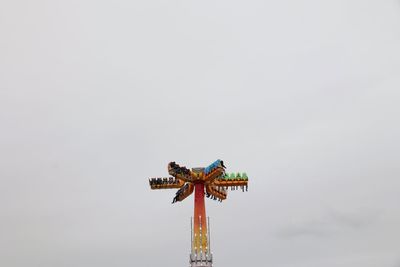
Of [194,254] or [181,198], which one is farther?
[181,198]

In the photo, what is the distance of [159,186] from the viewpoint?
92.9 metres

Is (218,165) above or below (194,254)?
above

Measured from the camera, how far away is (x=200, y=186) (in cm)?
9181

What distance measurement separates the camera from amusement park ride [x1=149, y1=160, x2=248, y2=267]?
87.8 meters

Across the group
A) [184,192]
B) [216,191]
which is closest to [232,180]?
[216,191]

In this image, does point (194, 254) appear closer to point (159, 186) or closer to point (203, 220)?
point (203, 220)

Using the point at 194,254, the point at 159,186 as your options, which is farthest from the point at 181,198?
the point at 194,254

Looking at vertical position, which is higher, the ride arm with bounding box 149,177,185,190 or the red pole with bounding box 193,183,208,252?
the ride arm with bounding box 149,177,185,190

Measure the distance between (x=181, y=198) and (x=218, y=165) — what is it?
916 centimetres

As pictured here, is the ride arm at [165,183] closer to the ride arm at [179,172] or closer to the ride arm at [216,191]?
the ride arm at [179,172]

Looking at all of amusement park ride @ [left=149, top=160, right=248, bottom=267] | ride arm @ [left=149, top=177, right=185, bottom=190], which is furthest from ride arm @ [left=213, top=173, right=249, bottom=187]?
ride arm @ [left=149, top=177, right=185, bottom=190]

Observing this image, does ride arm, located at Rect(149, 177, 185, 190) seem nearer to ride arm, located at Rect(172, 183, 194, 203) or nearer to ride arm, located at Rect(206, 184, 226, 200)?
ride arm, located at Rect(172, 183, 194, 203)

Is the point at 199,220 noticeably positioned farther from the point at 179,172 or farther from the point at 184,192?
the point at 179,172

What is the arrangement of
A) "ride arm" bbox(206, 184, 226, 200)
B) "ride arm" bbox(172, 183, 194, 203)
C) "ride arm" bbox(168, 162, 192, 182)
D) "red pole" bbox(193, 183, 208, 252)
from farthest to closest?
"ride arm" bbox(206, 184, 226, 200) → "ride arm" bbox(172, 183, 194, 203) → "red pole" bbox(193, 183, 208, 252) → "ride arm" bbox(168, 162, 192, 182)
